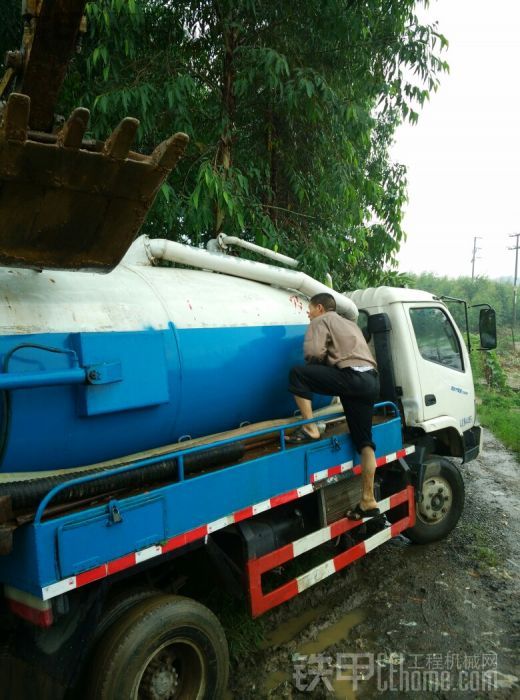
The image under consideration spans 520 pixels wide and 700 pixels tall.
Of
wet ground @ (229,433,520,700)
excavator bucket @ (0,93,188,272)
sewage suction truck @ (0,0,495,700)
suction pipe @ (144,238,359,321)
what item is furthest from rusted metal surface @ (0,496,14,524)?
suction pipe @ (144,238,359,321)

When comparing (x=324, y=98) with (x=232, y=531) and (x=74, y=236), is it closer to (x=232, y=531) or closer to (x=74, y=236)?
(x=74, y=236)

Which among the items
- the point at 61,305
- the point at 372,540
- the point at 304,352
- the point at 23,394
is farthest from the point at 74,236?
the point at 372,540

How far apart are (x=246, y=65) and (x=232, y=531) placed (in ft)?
16.0

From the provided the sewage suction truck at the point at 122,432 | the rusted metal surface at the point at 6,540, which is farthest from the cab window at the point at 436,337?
the rusted metal surface at the point at 6,540

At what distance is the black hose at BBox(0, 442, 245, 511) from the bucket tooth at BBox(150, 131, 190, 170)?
157 centimetres

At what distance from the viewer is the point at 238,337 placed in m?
3.79

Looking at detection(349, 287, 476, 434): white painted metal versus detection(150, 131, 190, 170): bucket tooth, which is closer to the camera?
detection(150, 131, 190, 170): bucket tooth

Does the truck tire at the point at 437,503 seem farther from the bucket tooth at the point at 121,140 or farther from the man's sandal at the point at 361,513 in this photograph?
the bucket tooth at the point at 121,140

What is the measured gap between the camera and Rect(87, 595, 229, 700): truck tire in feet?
8.30

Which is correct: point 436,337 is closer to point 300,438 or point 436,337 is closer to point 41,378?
point 300,438

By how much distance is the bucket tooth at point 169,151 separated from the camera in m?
2.43

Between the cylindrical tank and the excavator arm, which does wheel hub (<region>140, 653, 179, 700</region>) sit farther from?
the excavator arm

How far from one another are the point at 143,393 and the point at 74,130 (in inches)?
57.4

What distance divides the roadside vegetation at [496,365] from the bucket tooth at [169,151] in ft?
14.0
